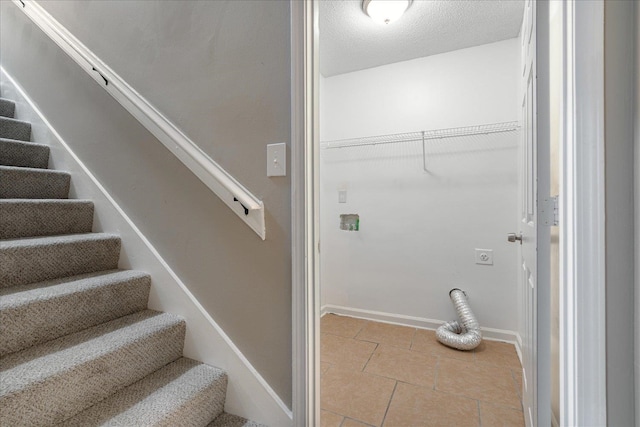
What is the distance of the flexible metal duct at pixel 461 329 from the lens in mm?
2127

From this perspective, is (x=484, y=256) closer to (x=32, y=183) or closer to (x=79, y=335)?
(x=79, y=335)

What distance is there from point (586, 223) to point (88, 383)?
1530 mm

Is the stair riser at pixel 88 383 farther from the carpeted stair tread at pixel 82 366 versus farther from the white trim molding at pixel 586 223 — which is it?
the white trim molding at pixel 586 223

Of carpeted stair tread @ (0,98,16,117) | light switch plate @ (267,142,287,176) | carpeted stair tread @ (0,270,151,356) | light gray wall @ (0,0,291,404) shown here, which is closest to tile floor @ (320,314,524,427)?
light gray wall @ (0,0,291,404)

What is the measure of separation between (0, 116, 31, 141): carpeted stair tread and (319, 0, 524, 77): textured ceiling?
6.91 ft

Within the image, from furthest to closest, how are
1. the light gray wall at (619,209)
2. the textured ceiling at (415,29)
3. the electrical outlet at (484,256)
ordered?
the electrical outlet at (484,256) → the textured ceiling at (415,29) → the light gray wall at (619,209)

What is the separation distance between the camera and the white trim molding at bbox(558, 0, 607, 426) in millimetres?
680

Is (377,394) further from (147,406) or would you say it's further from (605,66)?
(605,66)

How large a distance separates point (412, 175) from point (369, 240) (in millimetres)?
734

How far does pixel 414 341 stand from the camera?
231cm

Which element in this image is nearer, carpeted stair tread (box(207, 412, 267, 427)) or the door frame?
the door frame

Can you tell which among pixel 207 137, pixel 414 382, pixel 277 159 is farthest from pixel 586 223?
pixel 414 382

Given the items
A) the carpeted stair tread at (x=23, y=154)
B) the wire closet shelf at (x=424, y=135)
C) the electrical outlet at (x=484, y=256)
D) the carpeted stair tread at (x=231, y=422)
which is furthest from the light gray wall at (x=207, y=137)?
the electrical outlet at (x=484, y=256)

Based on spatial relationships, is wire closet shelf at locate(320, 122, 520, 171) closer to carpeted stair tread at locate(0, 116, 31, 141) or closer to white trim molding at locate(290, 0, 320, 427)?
white trim molding at locate(290, 0, 320, 427)
